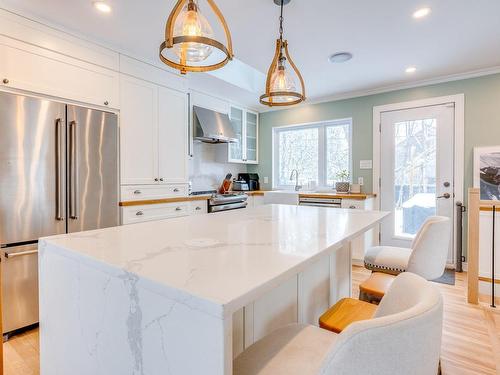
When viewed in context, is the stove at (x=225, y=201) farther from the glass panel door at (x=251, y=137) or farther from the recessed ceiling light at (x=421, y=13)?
the recessed ceiling light at (x=421, y=13)

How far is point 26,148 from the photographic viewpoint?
6.75 feet

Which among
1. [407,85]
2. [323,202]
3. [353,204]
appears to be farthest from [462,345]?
[407,85]

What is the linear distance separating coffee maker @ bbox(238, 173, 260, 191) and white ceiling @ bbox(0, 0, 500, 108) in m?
2.11

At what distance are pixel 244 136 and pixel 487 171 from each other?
3.23 metres

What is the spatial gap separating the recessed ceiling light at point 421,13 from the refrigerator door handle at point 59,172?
2846 millimetres

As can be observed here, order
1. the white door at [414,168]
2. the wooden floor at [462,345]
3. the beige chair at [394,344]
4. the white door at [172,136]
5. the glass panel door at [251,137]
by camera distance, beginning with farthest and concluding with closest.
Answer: the glass panel door at [251,137] → the white door at [414,168] → the white door at [172,136] → the wooden floor at [462,345] → the beige chair at [394,344]

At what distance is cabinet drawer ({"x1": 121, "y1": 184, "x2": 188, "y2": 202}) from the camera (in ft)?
9.07

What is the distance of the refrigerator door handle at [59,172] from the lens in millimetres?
2215

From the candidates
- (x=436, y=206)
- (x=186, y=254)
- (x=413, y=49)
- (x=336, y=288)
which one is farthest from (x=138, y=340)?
(x=436, y=206)

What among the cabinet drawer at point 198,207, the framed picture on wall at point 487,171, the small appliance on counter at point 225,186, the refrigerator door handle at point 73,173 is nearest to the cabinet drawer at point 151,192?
the cabinet drawer at point 198,207

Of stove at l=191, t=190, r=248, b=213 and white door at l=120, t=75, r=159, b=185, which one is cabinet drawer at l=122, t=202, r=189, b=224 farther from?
stove at l=191, t=190, r=248, b=213

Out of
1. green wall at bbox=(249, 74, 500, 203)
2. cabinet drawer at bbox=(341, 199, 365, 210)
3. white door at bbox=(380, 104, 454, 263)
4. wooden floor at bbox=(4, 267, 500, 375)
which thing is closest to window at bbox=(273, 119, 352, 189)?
green wall at bbox=(249, 74, 500, 203)

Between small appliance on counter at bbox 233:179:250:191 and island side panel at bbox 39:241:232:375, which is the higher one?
small appliance on counter at bbox 233:179:250:191

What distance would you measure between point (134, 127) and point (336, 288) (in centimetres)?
233
